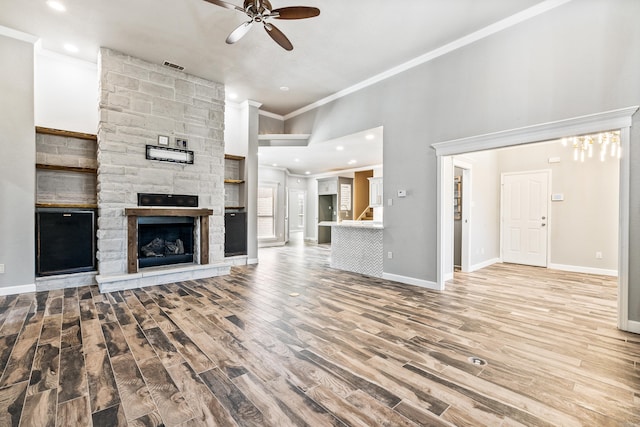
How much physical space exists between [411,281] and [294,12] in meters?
4.01

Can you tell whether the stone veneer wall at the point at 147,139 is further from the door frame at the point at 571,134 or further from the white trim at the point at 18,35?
the door frame at the point at 571,134

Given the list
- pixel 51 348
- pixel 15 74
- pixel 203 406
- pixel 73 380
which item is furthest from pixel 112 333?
pixel 15 74

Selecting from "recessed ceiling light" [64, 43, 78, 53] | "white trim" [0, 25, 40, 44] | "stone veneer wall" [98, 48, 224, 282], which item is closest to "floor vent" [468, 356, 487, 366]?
"stone veneer wall" [98, 48, 224, 282]

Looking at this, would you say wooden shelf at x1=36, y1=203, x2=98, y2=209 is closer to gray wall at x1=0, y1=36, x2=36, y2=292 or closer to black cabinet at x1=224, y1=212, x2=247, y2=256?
gray wall at x1=0, y1=36, x2=36, y2=292

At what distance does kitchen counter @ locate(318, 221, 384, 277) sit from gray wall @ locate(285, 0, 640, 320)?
22cm

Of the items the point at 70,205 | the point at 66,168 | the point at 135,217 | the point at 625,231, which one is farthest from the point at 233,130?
the point at 625,231

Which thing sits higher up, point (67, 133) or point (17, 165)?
point (67, 133)

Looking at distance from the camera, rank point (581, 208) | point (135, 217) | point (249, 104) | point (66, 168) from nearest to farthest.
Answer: point (66, 168) → point (135, 217) → point (581, 208) → point (249, 104)

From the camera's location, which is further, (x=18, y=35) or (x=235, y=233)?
(x=235, y=233)

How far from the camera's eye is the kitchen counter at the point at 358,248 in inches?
207

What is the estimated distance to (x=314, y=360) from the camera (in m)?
2.29

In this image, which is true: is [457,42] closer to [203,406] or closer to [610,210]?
[610,210]

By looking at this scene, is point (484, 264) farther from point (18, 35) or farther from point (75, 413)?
point (18, 35)

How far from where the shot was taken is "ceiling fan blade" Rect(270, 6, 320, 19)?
2.94m
